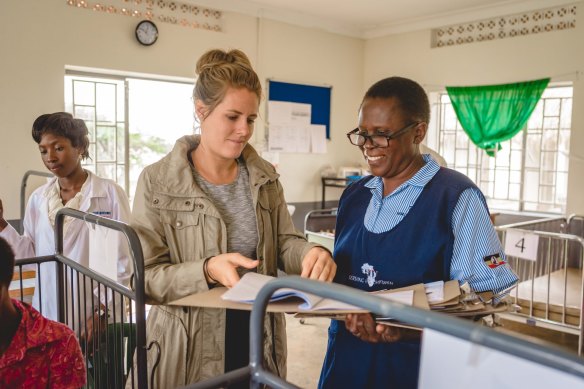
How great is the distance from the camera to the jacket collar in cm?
133

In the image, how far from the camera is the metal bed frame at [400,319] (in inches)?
23.2

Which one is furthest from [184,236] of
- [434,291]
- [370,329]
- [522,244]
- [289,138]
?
[289,138]

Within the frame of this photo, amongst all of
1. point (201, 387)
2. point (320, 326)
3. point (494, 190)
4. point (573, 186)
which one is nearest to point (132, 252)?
point (201, 387)

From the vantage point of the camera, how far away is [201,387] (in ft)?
2.68

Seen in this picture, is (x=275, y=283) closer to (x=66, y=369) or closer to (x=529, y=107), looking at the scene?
(x=66, y=369)

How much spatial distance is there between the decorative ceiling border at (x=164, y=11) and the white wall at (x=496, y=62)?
2.13 m

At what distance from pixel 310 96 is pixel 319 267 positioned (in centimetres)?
487

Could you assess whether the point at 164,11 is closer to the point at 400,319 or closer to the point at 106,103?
the point at 106,103

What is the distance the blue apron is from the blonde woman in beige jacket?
11cm

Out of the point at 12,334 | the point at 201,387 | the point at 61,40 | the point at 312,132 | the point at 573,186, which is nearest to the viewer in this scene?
the point at 201,387

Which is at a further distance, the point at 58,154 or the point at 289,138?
the point at 289,138

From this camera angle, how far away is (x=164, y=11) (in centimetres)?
477

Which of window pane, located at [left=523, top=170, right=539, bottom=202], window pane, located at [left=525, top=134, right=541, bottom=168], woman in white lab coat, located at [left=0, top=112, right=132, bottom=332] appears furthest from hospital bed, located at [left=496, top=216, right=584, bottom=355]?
woman in white lab coat, located at [left=0, top=112, right=132, bottom=332]

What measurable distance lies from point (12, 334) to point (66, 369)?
0.48 feet
